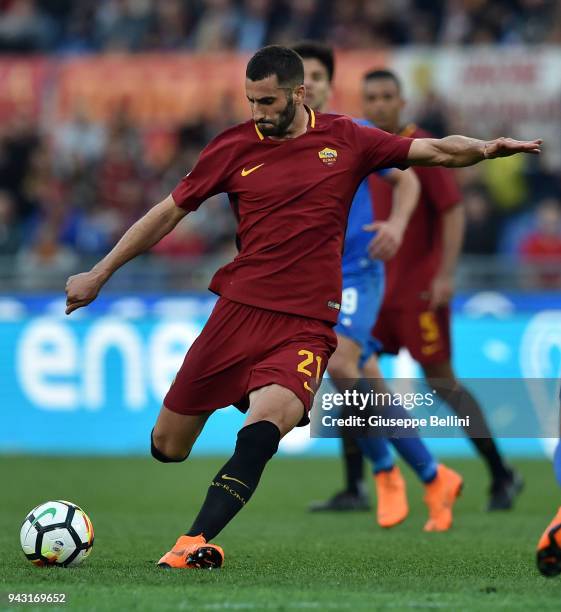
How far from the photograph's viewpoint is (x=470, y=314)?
13469 mm

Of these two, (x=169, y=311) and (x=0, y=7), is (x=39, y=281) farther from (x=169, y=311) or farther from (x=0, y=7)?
(x=0, y=7)

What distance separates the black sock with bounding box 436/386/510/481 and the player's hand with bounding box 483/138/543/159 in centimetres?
351

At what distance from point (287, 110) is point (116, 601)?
2.38 m

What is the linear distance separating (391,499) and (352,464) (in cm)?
129

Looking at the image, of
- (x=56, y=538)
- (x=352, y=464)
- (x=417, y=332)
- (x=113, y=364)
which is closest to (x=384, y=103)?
(x=417, y=332)

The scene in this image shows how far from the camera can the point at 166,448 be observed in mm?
6465

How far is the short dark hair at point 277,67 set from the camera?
605 cm

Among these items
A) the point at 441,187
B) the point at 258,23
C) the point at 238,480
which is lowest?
the point at 238,480

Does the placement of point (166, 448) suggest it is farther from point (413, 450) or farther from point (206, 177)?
point (413, 450)

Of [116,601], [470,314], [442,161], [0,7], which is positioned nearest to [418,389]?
[470,314]

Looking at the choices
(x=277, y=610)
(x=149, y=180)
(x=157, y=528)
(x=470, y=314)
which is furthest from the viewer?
(x=149, y=180)

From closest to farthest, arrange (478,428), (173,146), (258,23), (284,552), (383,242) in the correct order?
(284,552) → (383,242) → (478,428) → (173,146) → (258,23)

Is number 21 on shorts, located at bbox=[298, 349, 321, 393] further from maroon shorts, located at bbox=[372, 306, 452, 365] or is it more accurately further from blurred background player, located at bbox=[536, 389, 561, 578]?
maroon shorts, located at bbox=[372, 306, 452, 365]

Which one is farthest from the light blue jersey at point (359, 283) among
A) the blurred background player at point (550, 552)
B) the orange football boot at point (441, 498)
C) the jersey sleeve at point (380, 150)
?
the blurred background player at point (550, 552)
